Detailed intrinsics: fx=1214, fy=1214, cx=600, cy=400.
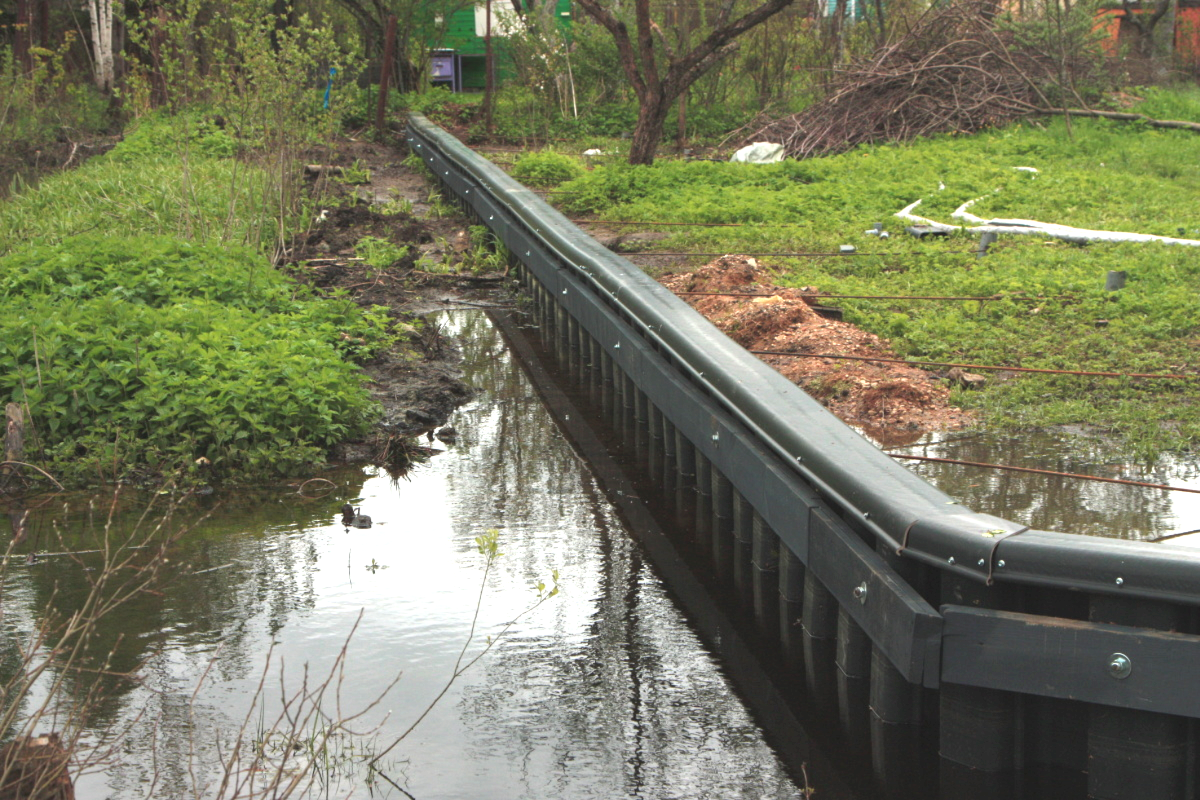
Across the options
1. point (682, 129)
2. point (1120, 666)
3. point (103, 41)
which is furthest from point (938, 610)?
point (103, 41)

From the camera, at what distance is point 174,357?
23.8 ft

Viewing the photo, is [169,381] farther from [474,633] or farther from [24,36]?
[24,36]

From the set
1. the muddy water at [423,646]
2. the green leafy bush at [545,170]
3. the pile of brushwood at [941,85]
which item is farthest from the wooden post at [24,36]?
the muddy water at [423,646]

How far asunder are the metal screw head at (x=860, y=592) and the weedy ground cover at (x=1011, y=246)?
310 centimetres

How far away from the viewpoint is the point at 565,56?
77.8ft

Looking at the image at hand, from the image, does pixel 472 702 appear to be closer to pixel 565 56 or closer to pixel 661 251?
pixel 661 251

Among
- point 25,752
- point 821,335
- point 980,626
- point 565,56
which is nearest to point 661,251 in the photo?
point 821,335

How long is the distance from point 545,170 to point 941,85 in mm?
6728

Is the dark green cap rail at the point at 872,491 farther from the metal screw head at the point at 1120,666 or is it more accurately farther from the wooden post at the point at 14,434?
the wooden post at the point at 14,434

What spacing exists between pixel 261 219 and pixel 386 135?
33.8 feet

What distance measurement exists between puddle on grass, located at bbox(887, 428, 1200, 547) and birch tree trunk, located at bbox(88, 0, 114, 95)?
2285 centimetres

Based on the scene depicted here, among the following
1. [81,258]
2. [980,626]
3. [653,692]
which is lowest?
[653,692]

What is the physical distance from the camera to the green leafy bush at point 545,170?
16.6m

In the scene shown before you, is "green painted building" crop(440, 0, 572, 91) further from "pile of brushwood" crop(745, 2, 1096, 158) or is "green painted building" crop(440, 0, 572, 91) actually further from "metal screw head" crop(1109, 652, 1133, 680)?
"metal screw head" crop(1109, 652, 1133, 680)
